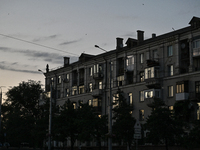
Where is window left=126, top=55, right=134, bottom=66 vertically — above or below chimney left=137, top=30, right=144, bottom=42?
below

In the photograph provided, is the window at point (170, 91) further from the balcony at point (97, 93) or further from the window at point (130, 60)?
the balcony at point (97, 93)

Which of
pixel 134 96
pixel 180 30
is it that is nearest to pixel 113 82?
pixel 134 96

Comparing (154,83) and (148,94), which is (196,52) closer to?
(154,83)

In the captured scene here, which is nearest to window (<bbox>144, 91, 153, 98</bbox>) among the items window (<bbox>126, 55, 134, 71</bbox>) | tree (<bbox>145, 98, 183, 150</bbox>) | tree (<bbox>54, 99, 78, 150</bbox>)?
window (<bbox>126, 55, 134, 71</bbox>)

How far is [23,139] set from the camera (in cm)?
8625

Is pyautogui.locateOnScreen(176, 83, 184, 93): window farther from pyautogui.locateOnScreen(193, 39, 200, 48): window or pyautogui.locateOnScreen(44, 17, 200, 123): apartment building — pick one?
pyautogui.locateOnScreen(193, 39, 200, 48): window

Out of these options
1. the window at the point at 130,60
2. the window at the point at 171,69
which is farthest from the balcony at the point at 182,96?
the window at the point at 130,60

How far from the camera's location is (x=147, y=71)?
6241cm

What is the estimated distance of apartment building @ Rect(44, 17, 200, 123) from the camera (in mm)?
55719

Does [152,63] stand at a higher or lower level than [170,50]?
lower

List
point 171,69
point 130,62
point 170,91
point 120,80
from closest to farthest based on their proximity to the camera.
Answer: point 170,91 → point 171,69 → point 130,62 → point 120,80

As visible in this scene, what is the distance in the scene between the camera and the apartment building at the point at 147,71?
183 feet

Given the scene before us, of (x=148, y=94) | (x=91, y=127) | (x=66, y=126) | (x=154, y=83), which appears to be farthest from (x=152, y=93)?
(x=66, y=126)

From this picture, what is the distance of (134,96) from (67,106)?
12673 mm
